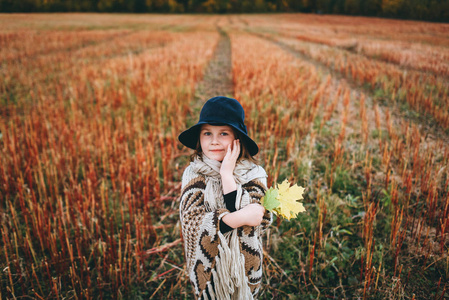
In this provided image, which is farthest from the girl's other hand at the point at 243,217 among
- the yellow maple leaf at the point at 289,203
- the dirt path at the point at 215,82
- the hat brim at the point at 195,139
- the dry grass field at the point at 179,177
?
the dirt path at the point at 215,82

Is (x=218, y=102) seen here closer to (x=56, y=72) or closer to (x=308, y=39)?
(x=56, y=72)

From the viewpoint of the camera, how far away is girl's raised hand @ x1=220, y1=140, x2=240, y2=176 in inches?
48.2

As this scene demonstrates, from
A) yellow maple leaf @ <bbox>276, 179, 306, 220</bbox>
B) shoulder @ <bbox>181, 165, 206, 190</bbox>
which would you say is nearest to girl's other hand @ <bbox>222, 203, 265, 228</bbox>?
yellow maple leaf @ <bbox>276, 179, 306, 220</bbox>

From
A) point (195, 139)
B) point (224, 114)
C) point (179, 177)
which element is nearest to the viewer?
point (224, 114)

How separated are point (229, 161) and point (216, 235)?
1.25 feet

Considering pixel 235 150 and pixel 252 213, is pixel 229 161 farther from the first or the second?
pixel 252 213

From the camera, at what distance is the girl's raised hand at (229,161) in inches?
48.2

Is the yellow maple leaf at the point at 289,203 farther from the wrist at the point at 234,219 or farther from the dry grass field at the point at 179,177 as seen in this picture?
the dry grass field at the point at 179,177

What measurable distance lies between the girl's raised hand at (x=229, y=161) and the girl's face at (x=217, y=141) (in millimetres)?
40

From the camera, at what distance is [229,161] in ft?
4.08

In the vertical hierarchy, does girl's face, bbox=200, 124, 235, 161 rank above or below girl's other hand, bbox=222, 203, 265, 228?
above

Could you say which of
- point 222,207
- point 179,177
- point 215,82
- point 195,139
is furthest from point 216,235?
point 215,82

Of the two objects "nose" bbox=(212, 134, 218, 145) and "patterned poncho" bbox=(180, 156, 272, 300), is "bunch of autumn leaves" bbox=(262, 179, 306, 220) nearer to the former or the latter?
"patterned poncho" bbox=(180, 156, 272, 300)

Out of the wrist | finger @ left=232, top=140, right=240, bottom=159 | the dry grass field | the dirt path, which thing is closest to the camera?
the wrist
